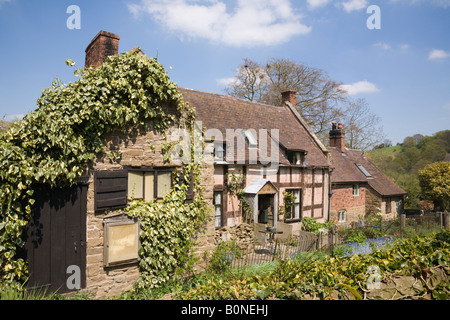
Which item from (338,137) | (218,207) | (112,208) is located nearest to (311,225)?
(218,207)

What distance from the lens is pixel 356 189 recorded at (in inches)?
783

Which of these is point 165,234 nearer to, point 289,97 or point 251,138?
point 251,138

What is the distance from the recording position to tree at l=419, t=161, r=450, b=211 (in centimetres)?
2030

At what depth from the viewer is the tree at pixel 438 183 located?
2030 centimetres

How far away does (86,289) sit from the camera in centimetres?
608

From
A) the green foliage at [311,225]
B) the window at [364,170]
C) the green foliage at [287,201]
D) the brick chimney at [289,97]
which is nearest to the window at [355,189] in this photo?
the window at [364,170]

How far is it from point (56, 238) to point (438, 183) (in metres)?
23.6

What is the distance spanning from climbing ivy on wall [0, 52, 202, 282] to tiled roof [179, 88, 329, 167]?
5.31m

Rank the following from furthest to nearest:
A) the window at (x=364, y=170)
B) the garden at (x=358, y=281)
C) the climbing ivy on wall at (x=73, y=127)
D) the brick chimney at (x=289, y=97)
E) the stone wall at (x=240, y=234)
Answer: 1. the window at (x=364, y=170)
2. the brick chimney at (x=289, y=97)
3. the stone wall at (x=240, y=234)
4. the climbing ivy on wall at (x=73, y=127)
5. the garden at (x=358, y=281)

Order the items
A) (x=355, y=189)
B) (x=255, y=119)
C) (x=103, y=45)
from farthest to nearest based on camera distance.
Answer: (x=355, y=189) → (x=255, y=119) → (x=103, y=45)

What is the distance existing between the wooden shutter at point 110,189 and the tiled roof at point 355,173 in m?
14.4

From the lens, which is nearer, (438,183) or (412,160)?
(438,183)

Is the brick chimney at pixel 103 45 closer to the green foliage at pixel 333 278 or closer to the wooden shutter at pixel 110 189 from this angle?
the wooden shutter at pixel 110 189

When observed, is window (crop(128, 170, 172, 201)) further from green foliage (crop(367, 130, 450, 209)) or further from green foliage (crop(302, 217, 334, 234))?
green foliage (crop(367, 130, 450, 209))
